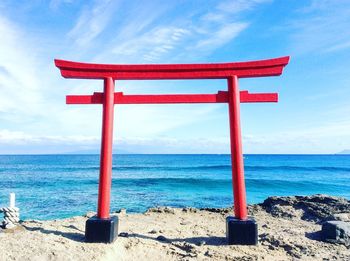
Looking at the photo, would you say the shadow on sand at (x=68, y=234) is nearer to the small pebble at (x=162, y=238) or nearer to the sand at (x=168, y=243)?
the sand at (x=168, y=243)

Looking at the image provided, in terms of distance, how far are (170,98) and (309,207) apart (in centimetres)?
584

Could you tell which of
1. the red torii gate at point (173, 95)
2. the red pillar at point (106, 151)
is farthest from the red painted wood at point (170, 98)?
the red pillar at point (106, 151)

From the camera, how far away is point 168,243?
529cm

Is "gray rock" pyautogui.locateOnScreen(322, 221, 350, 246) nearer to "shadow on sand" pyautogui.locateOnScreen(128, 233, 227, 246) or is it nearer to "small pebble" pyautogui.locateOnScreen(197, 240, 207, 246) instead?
"shadow on sand" pyautogui.locateOnScreen(128, 233, 227, 246)

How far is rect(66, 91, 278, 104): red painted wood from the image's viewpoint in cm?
553

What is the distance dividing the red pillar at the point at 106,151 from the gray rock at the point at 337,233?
13.3 ft

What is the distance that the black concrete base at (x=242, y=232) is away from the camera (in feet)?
16.7

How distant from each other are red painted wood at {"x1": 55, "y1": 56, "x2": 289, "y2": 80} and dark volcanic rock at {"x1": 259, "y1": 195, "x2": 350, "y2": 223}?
4.34 metres

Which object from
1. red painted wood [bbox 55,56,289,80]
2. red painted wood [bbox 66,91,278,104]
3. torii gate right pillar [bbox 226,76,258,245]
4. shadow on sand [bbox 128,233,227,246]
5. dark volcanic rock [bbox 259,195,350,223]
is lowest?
shadow on sand [bbox 128,233,227,246]

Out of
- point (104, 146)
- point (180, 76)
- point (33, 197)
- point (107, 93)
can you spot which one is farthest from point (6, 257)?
point (33, 197)

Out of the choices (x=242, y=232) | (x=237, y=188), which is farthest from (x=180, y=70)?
(x=242, y=232)

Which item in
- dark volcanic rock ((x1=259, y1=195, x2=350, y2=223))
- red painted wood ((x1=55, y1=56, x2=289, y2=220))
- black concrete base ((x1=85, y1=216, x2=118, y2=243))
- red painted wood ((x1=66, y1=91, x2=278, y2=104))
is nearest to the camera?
black concrete base ((x1=85, y1=216, x2=118, y2=243))

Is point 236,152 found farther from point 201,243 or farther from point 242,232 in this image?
point 201,243

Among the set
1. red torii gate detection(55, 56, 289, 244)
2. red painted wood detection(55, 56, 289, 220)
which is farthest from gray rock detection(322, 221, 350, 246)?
red painted wood detection(55, 56, 289, 220)
